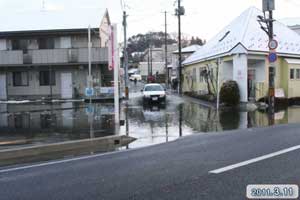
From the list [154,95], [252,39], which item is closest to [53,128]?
[154,95]

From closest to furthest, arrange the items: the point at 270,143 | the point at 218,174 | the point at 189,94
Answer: the point at 218,174, the point at 270,143, the point at 189,94

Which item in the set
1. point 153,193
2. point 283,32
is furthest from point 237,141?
point 283,32

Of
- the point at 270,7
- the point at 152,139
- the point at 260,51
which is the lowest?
the point at 152,139

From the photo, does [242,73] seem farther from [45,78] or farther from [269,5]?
[45,78]

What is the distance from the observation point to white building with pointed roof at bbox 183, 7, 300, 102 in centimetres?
2838

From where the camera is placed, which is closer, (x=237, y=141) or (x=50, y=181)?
(x=50, y=181)

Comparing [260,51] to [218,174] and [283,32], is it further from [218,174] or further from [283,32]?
[218,174]

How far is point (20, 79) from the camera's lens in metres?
40.4

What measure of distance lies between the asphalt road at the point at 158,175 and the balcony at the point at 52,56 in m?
27.4

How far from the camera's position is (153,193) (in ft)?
20.8

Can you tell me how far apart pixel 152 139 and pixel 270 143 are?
4225mm

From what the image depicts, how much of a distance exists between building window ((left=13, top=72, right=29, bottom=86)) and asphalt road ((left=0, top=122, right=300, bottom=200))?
1244 inches

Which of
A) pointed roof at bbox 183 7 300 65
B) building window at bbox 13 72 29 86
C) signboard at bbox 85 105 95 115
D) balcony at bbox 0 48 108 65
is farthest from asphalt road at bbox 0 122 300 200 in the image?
building window at bbox 13 72 29 86

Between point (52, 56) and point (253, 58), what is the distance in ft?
61.5
